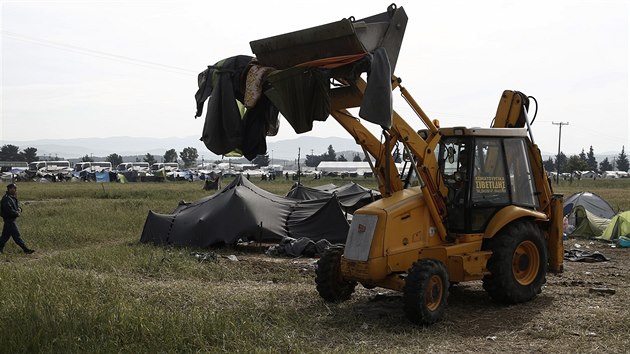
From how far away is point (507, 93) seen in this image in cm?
1023

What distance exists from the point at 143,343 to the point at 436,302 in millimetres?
3602

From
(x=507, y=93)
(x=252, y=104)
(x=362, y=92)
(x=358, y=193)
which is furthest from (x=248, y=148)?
(x=358, y=193)

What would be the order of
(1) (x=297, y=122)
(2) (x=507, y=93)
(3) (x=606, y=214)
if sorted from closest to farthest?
(1) (x=297, y=122) → (2) (x=507, y=93) → (3) (x=606, y=214)

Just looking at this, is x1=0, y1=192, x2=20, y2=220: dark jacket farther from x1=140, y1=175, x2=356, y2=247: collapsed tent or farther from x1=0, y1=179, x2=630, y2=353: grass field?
x1=0, y1=179, x2=630, y2=353: grass field

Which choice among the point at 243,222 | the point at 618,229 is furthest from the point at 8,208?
the point at 618,229

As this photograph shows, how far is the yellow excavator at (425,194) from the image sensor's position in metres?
8.18

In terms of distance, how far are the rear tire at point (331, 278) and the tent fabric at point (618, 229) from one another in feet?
34.2

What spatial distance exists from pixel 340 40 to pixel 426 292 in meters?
3.20

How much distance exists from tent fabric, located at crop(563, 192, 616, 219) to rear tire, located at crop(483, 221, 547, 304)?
11050 millimetres

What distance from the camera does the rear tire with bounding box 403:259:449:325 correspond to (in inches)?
318

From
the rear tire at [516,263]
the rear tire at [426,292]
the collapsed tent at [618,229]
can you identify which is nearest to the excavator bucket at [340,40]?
the rear tire at [426,292]

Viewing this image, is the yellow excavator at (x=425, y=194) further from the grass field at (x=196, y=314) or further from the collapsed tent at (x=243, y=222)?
the collapsed tent at (x=243, y=222)

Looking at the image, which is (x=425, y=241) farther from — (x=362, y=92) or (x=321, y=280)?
(x=362, y=92)

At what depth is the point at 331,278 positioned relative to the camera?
9.43 m
